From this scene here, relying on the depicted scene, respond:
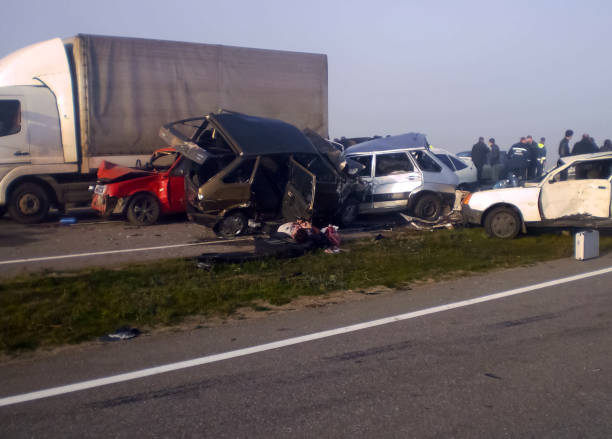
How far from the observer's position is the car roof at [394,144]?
547 inches

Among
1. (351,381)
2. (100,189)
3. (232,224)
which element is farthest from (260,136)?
(351,381)

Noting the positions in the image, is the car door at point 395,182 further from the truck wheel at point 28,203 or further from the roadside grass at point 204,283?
the truck wheel at point 28,203

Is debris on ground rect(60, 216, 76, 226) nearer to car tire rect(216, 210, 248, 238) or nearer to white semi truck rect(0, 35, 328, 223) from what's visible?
white semi truck rect(0, 35, 328, 223)

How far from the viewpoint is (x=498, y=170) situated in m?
19.1

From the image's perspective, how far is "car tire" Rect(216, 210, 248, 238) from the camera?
11047 millimetres

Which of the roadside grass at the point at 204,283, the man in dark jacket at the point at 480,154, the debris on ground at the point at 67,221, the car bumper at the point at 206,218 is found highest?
the man in dark jacket at the point at 480,154

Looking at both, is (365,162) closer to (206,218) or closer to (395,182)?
(395,182)

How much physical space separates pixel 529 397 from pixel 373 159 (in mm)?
9992

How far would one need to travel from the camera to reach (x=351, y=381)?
4488 millimetres

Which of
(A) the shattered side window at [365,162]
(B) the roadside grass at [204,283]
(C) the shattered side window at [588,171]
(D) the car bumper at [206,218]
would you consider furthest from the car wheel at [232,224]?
(C) the shattered side window at [588,171]

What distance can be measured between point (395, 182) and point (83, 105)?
24.5ft

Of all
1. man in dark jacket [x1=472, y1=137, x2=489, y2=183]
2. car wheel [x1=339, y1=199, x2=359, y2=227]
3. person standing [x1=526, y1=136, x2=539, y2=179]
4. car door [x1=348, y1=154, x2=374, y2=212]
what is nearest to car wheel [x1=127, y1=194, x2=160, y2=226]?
car wheel [x1=339, y1=199, x2=359, y2=227]

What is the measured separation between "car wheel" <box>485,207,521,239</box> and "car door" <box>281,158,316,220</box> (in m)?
3.67

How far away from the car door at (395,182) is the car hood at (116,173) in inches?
211
